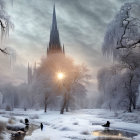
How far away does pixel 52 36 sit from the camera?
141 m

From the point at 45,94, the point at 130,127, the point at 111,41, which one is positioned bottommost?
the point at 130,127

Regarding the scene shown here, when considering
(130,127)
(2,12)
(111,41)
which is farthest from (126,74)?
(2,12)

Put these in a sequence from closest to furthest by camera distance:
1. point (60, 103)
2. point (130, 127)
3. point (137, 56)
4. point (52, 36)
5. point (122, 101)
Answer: point (130, 127)
point (137, 56)
point (122, 101)
point (60, 103)
point (52, 36)

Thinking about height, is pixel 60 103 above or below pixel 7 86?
below

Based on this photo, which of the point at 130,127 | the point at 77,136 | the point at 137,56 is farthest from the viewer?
the point at 137,56

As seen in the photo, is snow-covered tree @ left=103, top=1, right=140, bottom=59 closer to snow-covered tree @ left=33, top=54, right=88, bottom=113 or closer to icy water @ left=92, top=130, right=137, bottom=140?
icy water @ left=92, top=130, right=137, bottom=140

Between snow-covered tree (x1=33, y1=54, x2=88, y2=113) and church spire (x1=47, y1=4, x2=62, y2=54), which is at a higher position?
church spire (x1=47, y1=4, x2=62, y2=54)

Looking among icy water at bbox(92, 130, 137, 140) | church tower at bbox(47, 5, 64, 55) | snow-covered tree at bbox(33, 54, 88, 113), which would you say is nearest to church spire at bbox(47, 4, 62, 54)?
church tower at bbox(47, 5, 64, 55)

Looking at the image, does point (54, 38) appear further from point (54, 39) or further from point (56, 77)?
point (56, 77)

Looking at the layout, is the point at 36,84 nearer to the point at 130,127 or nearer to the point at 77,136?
the point at 130,127

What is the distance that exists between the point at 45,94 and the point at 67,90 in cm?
719

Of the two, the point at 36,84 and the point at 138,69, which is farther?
the point at 36,84

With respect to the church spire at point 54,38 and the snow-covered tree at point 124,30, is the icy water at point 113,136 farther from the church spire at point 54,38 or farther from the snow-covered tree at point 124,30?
the church spire at point 54,38

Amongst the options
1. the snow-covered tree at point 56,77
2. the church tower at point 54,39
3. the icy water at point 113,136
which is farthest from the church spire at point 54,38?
the icy water at point 113,136
